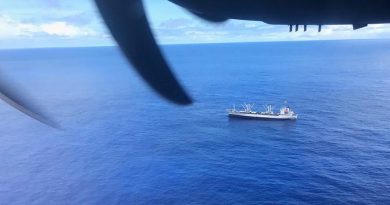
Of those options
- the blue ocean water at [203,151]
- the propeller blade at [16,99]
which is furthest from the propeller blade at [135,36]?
the blue ocean water at [203,151]

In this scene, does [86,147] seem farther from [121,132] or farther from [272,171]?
[272,171]

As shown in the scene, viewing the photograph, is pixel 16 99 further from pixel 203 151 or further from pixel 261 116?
pixel 261 116

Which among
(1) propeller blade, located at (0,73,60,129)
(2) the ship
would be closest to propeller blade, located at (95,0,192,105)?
(1) propeller blade, located at (0,73,60,129)

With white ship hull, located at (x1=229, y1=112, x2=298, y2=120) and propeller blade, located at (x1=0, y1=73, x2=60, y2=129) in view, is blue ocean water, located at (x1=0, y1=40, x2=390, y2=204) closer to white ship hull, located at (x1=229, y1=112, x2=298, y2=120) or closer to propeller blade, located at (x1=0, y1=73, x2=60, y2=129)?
white ship hull, located at (x1=229, y1=112, x2=298, y2=120)

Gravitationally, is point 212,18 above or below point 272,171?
above

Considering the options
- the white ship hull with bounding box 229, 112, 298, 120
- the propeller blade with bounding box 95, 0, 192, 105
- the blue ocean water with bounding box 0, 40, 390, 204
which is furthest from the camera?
the white ship hull with bounding box 229, 112, 298, 120

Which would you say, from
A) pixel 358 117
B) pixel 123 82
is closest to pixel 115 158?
pixel 358 117
